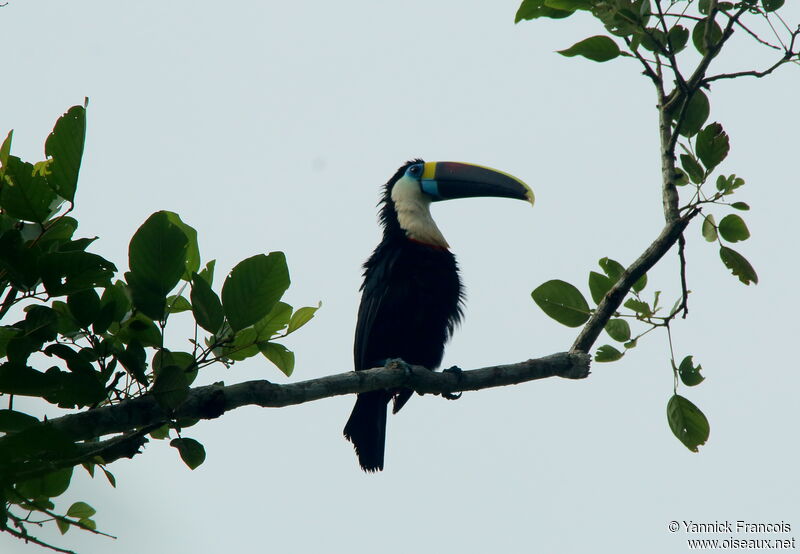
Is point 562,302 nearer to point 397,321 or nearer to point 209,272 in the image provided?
point 209,272

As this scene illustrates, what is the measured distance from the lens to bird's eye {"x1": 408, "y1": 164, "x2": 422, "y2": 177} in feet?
25.2

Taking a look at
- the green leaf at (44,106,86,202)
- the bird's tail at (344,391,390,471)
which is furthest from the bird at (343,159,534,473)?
the green leaf at (44,106,86,202)

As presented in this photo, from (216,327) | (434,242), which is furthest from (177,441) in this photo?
(434,242)

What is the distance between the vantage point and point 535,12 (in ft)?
11.5

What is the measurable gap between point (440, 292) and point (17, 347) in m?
3.93

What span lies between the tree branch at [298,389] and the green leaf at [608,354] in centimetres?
6

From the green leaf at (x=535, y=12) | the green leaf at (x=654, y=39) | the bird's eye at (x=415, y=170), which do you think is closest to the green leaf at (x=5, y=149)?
the green leaf at (x=535, y=12)

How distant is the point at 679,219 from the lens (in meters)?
3.53

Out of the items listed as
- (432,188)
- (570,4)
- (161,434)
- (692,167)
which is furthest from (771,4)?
(432,188)

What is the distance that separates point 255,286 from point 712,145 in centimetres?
205

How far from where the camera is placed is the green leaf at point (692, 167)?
348 centimetres

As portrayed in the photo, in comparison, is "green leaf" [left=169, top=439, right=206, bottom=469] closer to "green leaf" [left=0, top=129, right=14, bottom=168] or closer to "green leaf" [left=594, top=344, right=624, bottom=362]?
"green leaf" [left=0, top=129, right=14, bottom=168]

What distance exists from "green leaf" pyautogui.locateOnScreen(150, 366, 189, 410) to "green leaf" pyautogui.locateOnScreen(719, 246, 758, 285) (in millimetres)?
2434

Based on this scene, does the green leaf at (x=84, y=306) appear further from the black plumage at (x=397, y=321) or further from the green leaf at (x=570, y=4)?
the black plumage at (x=397, y=321)
